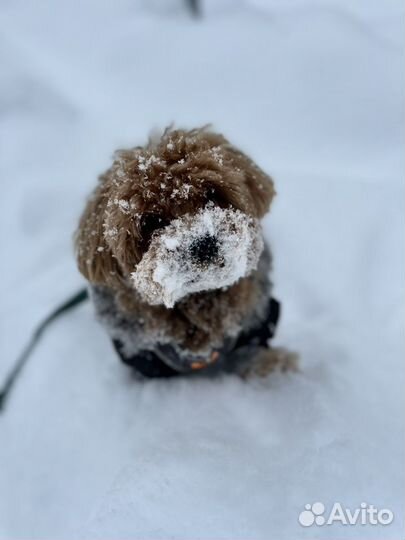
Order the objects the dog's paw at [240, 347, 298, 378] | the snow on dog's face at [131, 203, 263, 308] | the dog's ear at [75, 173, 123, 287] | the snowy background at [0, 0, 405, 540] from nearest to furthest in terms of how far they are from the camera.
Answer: the snow on dog's face at [131, 203, 263, 308] → the dog's ear at [75, 173, 123, 287] → the snowy background at [0, 0, 405, 540] → the dog's paw at [240, 347, 298, 378]

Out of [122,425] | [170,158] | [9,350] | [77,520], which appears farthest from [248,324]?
[9,350]

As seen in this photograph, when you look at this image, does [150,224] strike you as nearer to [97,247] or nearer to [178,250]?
[178,250]

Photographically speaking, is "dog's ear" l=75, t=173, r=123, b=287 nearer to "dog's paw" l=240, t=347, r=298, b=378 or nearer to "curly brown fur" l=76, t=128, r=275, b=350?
"curly brown fur" l=76, t=128, r=275, b=350

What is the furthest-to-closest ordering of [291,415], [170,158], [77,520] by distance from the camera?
1. [291,415]
2. [77,520]
3. [170,158]

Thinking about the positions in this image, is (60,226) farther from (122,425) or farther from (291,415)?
(291,415)

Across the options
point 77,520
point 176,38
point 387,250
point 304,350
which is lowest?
point 77,520

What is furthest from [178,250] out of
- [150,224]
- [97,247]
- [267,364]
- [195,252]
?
[267,364]

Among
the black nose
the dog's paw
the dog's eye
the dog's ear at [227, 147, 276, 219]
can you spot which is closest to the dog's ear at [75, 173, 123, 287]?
the dog's eye
